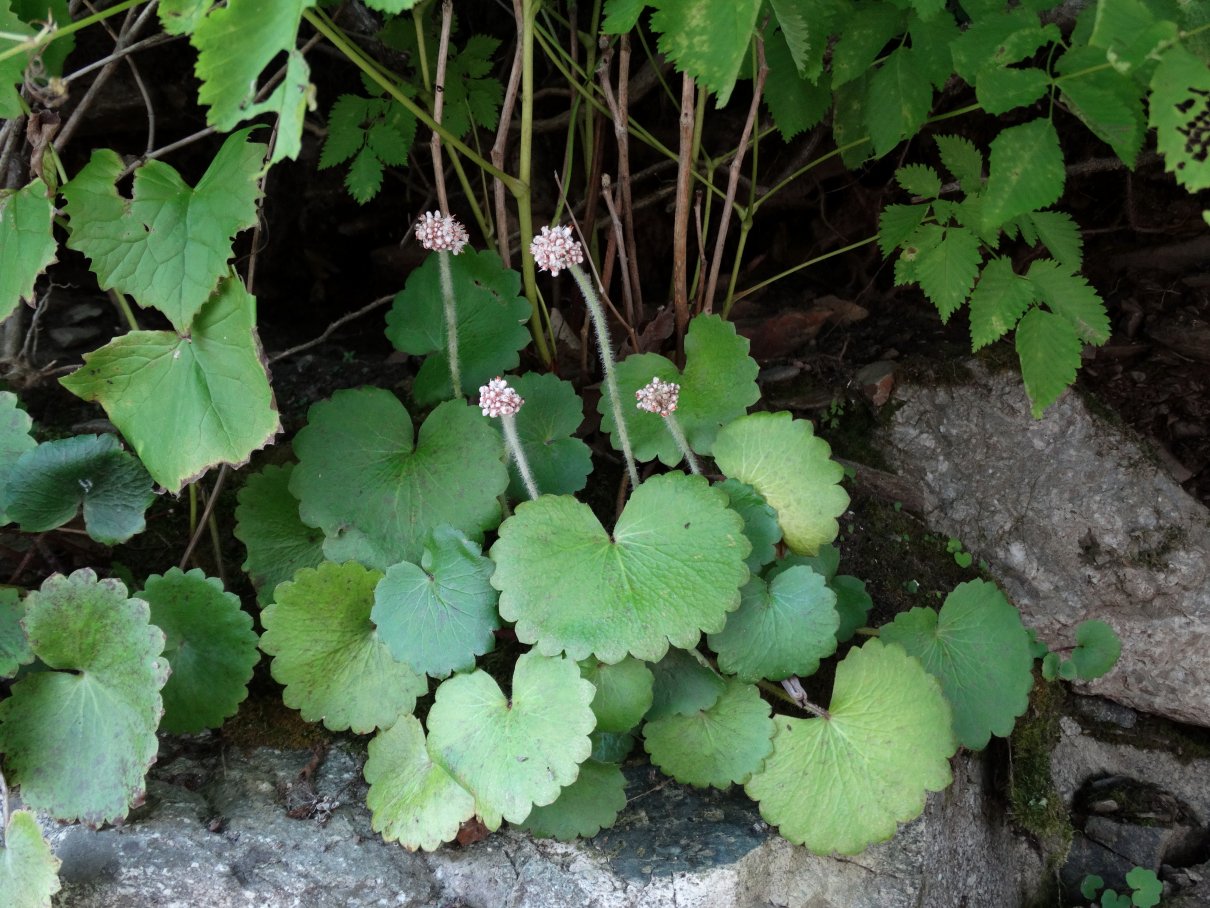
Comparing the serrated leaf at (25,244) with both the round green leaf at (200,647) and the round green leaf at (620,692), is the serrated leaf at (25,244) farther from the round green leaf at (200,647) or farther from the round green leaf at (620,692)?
the round green leaf at (620,692)

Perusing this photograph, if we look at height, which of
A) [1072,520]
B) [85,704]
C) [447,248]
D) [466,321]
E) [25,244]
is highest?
[25,244]

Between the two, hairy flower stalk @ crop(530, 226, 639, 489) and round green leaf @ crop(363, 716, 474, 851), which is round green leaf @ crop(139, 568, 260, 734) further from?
hairy flower stalk @ crop(530, 226, 639, 489)

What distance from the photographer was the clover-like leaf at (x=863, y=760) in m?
1.35

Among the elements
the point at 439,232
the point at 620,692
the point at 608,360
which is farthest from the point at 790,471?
the point at 439,232

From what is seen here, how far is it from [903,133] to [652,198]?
28.3 inches

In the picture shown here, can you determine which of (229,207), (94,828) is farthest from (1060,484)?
(94,828)

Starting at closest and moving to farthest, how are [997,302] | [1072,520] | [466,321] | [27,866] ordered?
[27,866] < [997,302] < [466,321] < [1072,520]

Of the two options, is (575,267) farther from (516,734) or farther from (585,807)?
(585,807)

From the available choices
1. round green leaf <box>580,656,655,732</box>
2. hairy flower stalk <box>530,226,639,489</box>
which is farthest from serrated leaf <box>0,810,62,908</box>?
hairy flower stalk <box>530,226,639,489</box>

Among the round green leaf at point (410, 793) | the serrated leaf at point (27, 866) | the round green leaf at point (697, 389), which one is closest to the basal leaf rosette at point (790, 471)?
the round green leaf at point (697, 389)

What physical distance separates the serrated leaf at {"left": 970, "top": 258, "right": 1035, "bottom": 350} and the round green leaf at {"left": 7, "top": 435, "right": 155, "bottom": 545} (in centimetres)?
136

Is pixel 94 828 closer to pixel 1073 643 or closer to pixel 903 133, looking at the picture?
pixel 903 133

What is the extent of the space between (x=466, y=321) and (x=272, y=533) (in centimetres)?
49

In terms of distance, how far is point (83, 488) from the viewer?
144 cm
